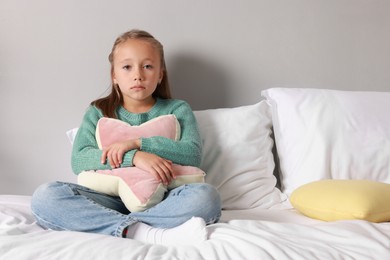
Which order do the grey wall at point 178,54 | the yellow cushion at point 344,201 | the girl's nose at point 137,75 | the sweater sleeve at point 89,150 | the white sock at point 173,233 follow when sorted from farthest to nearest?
1. the grey wall at point 178,54
2. the girl's nose at point 137,75
3. the sweater sleeve at point 89,150
4. the yellow cushion at point 344,201
5. the white sock at point 173,233

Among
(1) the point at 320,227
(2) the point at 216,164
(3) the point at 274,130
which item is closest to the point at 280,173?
(3) the point at 274,130

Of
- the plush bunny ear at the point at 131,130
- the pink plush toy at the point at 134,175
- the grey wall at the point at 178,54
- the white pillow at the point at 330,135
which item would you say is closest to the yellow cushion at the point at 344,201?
the white pillow at the point at 330,135

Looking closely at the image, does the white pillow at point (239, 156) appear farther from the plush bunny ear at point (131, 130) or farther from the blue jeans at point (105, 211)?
the blue jeans at point (105, 211)

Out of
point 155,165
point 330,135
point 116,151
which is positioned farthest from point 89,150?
point 330,135

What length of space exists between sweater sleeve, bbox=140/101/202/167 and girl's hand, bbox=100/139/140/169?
3cm

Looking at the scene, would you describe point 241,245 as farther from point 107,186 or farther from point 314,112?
point 314,112

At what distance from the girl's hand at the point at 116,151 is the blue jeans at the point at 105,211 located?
13 cm

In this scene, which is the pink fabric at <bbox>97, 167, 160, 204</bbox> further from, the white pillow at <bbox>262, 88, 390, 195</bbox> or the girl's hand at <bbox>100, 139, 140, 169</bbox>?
the white pillow at <bbox>262, 88, 390, 195</bbox>

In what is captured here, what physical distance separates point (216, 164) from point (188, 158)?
20cm

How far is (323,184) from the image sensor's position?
132 centimetres

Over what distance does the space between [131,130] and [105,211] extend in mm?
303

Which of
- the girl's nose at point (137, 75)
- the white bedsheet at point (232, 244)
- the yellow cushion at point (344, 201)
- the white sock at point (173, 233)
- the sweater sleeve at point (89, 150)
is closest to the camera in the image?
the white bedsheet at point (232, 244)

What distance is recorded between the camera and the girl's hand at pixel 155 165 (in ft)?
4.07

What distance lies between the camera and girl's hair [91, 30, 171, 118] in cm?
149
